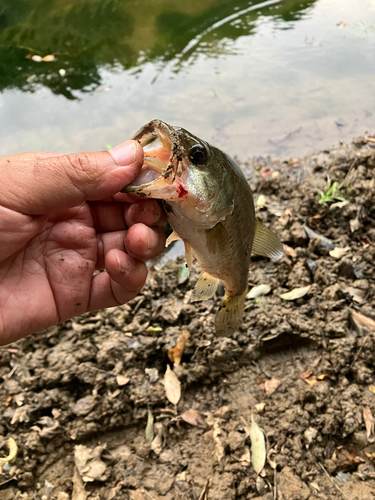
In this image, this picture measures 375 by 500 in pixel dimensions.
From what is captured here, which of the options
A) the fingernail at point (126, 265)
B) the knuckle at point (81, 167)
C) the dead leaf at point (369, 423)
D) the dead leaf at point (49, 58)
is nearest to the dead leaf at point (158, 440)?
the fingernail at point (126, 265)

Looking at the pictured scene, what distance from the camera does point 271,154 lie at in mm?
5719

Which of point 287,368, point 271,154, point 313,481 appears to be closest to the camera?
point 313,481

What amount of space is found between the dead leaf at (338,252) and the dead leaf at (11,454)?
333 cm

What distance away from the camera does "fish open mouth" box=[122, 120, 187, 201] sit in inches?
71.7

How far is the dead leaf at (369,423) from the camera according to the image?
2722mm

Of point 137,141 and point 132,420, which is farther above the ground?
point 137,141

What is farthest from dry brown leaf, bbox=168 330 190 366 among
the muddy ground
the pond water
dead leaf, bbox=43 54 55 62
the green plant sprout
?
dead leaf, bbox=43 54 55 62

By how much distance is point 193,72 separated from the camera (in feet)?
24.6

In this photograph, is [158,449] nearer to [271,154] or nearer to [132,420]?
[132,420]

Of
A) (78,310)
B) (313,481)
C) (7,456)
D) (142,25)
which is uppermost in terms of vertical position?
(142,25)

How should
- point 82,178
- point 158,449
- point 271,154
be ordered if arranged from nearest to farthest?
point 82,178, point 158,449, point 271,154

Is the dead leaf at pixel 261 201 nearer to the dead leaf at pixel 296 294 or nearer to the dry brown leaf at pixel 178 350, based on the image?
the dead leaf at pixel 296 294

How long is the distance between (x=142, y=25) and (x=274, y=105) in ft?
15.3

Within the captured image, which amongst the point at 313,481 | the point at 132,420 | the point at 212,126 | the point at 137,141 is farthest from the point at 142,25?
the point at 313,481
